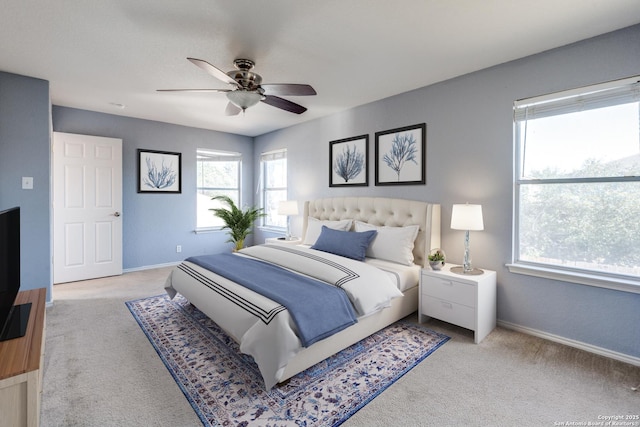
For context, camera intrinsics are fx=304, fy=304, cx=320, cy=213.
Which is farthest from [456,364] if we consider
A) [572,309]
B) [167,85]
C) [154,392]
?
[167,85]

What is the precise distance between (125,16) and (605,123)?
371 centimetres

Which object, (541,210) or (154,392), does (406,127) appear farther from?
(154,392)

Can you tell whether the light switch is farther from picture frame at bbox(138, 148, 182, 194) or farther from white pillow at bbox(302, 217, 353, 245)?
white pillow at bbox(302, 217, 353, 245)

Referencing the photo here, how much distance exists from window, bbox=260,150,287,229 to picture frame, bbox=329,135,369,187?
1275 mm

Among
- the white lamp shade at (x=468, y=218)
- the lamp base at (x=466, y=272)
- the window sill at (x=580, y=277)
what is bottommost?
the lamp base at (x=466, y=272)

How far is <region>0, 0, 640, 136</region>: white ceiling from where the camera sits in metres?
2.04

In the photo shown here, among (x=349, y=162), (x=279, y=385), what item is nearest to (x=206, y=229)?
(x=349, y=162)

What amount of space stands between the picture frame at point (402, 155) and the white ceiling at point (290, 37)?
528 millimetres

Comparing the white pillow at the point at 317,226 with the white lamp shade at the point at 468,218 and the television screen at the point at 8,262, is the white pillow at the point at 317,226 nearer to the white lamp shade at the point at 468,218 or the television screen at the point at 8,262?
the white lamp shade at the point at 468,218

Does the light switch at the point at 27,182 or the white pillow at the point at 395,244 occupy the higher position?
the light switch at the point at 27,182

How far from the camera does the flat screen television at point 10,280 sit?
158cm

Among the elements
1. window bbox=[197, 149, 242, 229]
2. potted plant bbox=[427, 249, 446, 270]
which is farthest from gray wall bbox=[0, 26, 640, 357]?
window bbox=[197, 149, 242, 229]

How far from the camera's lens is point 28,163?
129 inches

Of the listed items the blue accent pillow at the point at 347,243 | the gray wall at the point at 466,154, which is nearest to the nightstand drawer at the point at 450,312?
the gray wall at the point at 466,154
